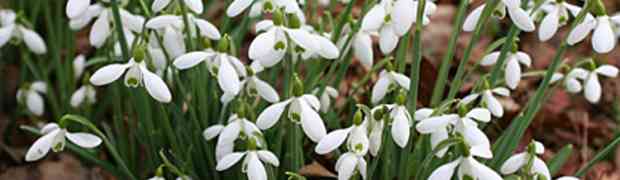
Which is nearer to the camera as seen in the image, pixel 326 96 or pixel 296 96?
pixel 296 96

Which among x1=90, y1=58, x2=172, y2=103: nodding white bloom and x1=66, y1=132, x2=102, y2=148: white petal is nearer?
x1=90, y1=58, x2=172, y2=103: nodding white bloom

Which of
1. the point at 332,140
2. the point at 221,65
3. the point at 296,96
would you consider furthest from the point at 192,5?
the point at 332,140

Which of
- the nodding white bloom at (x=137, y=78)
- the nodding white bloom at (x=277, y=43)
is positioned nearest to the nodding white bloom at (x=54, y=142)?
the nodding white bloom at (x=137, y=78)

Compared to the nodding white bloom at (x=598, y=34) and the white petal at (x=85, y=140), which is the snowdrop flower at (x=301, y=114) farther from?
the nodding white bloom at (x=598, y=34)

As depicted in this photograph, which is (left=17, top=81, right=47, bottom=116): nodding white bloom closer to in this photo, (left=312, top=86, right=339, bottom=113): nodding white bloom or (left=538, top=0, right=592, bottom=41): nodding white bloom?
(left=312, top=86, right=339, bottom=113): nodding white bloom

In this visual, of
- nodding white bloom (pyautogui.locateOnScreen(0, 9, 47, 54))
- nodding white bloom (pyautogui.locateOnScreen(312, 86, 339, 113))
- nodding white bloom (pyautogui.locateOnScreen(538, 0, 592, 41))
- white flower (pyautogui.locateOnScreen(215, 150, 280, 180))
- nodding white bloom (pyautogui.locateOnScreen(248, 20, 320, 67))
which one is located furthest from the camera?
nodding white bloom (pyautogui.locateOnScreen(0, 9, 47, 54))

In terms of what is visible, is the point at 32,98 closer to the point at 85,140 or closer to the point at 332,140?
the point at 85,140

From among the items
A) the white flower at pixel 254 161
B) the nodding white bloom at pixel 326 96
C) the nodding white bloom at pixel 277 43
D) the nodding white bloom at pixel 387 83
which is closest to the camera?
the nodding white bloom at pixel 277 43

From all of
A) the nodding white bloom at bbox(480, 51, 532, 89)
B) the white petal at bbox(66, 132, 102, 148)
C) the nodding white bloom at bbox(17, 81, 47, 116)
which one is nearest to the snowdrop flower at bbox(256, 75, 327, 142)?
the white petal at bbox(66, 132, 102, 148)
